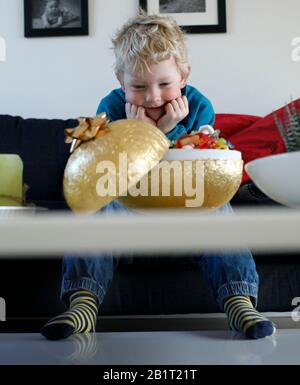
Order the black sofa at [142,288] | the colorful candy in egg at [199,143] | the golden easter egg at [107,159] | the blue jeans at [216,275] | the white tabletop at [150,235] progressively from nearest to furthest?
the white tabletop at [150,235] < the golden easter egg at [107,159] < the colorful candy in egg at [199,143] < the blue jeans at [216,275] < the black sofa at [142,288]

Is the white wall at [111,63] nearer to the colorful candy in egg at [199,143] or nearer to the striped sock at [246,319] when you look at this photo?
the striped sock at [246,319]

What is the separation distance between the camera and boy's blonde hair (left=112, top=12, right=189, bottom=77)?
124 centimetres

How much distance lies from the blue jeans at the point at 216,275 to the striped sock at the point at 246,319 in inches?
0.9

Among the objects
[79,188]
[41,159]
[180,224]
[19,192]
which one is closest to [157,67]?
[19,192]

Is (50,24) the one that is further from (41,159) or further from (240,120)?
(240,120)

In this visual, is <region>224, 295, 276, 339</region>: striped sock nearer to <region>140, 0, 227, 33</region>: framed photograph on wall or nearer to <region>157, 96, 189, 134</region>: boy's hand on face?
<region>157, 96, 189, 134</region>: boy's hand on face

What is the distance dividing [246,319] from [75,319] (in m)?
0.26

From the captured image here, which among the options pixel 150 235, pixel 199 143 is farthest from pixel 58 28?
pixel 150 235

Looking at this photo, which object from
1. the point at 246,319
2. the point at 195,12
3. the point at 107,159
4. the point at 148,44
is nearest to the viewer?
the point at 107,159

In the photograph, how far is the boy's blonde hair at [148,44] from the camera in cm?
124

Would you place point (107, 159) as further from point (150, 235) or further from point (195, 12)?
point (195, 12)

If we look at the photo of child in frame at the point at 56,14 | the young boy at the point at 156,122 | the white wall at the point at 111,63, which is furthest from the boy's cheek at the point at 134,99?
the photo of child in frame at the point at 56,14

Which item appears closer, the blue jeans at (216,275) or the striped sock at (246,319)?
the striped sock at (246,319)

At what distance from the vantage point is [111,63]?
7.92 feet
